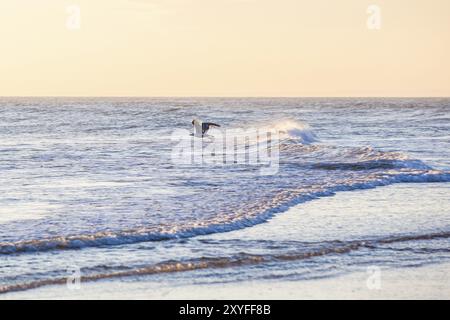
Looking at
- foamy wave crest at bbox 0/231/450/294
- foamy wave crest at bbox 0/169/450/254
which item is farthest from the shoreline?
foamy wave crest at bbox 0/169/450/254

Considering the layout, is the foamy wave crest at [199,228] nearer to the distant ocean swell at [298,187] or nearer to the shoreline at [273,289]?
the distant ocean swell at [298,187]

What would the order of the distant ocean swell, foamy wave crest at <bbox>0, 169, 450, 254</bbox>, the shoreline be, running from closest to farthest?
the shoreline, foamy wave crest at <bbox>0, 169, 450, 254</bbox>, the distant ocean swell

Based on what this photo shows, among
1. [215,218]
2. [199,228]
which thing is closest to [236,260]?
[199,228]

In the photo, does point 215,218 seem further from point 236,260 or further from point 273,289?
point 273,289

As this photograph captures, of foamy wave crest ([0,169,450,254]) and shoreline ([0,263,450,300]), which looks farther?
foamy wave crest ([0,169,450,254])

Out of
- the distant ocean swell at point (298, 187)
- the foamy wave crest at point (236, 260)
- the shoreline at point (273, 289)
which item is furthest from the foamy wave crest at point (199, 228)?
the shoreline at point (273, 289)

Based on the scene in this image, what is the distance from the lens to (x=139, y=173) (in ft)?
66.3

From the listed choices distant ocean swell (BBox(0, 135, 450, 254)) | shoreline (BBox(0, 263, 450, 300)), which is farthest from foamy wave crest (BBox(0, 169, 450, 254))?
shoreline (BBox(0, 263, 450, 300))

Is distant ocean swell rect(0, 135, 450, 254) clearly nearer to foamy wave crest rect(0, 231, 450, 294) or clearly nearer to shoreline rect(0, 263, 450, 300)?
foamy wave crest rect(0, 231, 450, 294)

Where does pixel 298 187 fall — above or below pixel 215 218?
below

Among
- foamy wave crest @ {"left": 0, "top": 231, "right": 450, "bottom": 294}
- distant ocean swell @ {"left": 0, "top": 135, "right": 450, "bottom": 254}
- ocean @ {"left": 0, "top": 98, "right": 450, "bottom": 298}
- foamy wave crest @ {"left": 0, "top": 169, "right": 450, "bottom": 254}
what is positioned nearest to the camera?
foamy wave crest @ {"left": 0, "top": 231, "right": 450, "bottom": 294}
